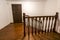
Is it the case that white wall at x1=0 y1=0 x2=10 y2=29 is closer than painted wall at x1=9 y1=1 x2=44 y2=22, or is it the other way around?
white wall at x1=0 y1=0 x2=10 y2=29

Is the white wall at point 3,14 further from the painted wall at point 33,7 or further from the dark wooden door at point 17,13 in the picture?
the painted wall at point 33,7

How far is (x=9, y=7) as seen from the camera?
7.07 metres

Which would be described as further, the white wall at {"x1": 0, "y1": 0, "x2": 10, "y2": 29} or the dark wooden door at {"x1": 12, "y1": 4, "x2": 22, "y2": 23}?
the dark wooden door at {"x1": 12, "y1": 4, "x2": 22, "y2": 23}

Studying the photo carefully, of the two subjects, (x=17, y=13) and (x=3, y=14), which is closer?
(x=3, y=14)

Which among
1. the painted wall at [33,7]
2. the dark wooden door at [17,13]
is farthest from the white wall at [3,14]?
the painted wall at [33,7]

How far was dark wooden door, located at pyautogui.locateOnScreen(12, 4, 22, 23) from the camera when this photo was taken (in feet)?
23.8

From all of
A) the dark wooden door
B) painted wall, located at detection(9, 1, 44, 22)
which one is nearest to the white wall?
the dark wooden door

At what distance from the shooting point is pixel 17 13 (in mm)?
7410

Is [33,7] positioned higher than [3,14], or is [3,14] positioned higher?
[33,7]

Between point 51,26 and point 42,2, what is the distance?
3.91 meters

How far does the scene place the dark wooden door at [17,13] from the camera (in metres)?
7.26

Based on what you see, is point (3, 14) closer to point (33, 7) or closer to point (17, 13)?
point (17, 13)

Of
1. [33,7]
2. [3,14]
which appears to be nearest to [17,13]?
[33,7]

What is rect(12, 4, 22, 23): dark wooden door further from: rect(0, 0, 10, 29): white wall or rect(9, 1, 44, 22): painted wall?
rect(0, 0, 10, 29): white wall
